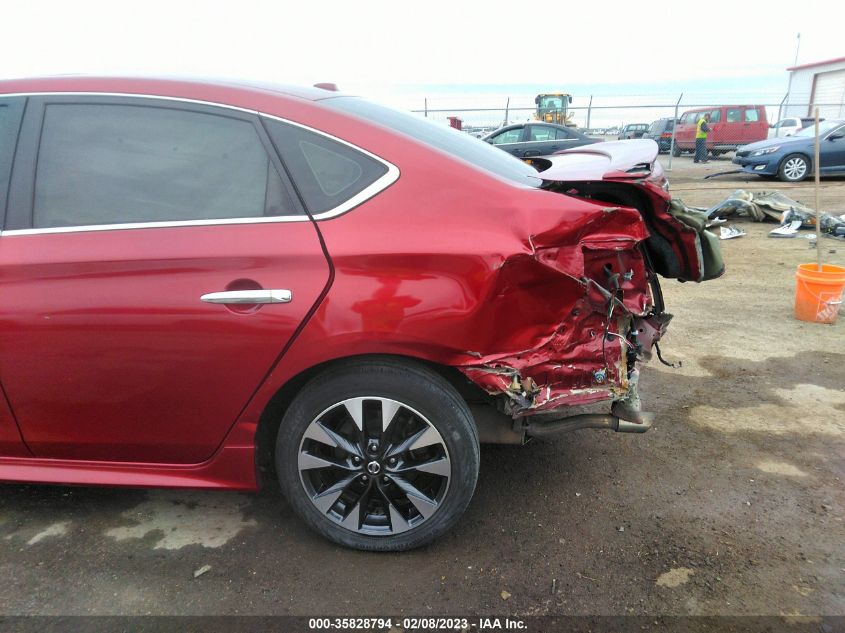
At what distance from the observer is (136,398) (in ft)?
7.31

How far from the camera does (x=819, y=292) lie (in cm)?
461

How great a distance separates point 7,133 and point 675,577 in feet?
10.0

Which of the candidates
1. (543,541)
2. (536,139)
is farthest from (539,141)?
(543,541)

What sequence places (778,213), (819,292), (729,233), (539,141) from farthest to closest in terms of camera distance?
1. (539,141)
2. (778,213)
3. (729,233)
4. (819,292)

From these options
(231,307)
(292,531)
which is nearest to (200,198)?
(231,307)

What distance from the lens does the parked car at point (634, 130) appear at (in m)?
27.2

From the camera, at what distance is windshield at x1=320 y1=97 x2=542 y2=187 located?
234 centimetres

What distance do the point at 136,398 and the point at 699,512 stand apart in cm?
237

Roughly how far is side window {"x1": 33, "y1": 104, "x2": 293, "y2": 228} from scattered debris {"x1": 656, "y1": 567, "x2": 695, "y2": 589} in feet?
6.37

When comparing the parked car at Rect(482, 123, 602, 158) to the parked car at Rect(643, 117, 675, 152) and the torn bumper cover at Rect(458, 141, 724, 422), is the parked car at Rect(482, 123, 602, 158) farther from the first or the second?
the torn bumper cover at Rect(458, 141, 724, 422)

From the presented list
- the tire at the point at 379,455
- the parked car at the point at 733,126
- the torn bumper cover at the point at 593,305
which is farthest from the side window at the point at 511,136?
the tire at the point at 379,455


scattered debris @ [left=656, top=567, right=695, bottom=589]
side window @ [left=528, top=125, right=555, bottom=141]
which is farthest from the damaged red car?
side window @ [left=528, top=125, right=555, bottom=141]

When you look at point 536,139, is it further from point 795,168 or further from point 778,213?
point 778,213

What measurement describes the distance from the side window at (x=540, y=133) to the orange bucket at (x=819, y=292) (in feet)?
35.8
